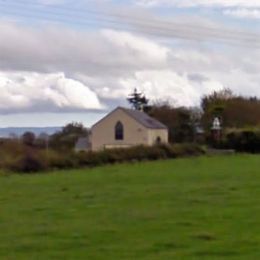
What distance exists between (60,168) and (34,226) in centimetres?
3599

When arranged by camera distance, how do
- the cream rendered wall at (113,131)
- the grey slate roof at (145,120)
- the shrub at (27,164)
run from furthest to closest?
1. the cream rendered wall at (113,131)
2. the grey slate roof at (145,120)
3. the shrub at (27,164)

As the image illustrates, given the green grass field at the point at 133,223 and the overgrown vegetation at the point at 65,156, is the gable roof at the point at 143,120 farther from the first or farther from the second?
the green grass field at the point at 133,223

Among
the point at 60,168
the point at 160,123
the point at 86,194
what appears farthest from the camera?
the point at 160,123

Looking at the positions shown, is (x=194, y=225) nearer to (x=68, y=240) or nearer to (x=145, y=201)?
(x=68, y=240)

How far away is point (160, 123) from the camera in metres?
95.2

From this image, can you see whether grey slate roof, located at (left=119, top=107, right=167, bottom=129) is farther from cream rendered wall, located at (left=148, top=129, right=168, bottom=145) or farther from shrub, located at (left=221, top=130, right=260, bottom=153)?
shrub, located at (left=221, top=130, right=260, bottom=153)

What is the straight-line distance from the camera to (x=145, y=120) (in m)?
94.1

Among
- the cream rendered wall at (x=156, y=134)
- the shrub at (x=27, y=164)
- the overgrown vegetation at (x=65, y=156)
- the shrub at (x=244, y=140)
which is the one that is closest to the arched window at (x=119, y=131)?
the cream rendered wall at (x=156, y=134)

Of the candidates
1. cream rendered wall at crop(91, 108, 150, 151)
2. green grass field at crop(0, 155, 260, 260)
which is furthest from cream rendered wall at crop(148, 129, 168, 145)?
green grass field at crop(0, 155, 260, 260)

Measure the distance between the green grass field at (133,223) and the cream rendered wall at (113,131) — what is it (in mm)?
66290

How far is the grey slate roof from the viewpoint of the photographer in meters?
92.6

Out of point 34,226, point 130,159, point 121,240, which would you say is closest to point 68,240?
point 121,240

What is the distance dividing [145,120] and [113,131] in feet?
15.5

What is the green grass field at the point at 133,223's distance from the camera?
13.0 meters
